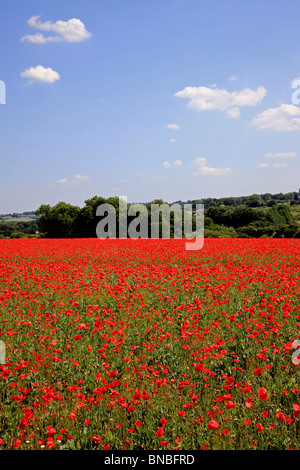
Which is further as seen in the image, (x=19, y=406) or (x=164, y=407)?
(x=19, y=406)

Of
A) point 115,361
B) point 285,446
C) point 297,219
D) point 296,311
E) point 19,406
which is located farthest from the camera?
point 297,219

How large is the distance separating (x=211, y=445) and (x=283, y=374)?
177cm

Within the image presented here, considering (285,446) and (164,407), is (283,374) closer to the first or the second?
(285,446)

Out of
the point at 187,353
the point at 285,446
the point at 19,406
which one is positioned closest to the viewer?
the point at 285,446

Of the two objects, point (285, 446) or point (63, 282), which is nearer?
point (285, 446)

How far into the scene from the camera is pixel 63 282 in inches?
416

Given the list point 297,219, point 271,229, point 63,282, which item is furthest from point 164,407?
point 297,219

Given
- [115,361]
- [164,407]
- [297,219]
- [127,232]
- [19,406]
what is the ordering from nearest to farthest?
[164,407]
[19,406]
[115,361]
[127,232]
[297,219]

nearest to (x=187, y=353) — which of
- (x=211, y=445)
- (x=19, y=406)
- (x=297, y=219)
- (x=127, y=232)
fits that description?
(x=211, y=445)

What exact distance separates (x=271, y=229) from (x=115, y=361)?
126 ft

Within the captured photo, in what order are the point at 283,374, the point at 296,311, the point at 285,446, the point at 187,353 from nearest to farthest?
the point at 285,446, the point at 283,374, the point at 187,353, the point at 296,311

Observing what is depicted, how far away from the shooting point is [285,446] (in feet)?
11.4
